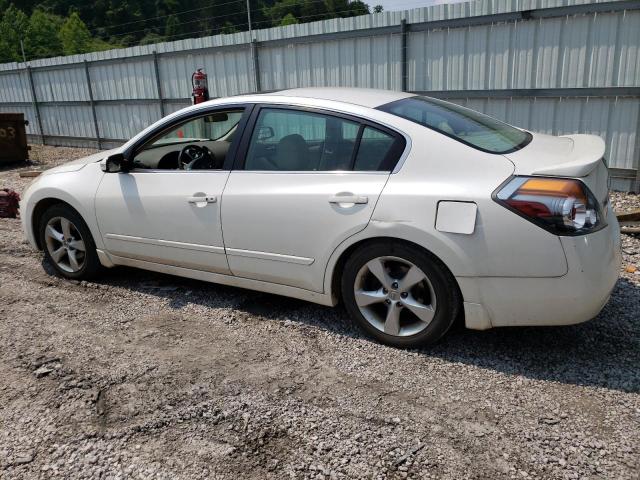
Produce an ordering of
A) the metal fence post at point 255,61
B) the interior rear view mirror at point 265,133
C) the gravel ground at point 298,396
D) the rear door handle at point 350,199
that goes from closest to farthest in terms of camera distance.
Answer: the gravel ground at point 298,396 → the rear door handle at point 350,199 → the interior rear view mirror at point 265,133 → the metal fence post at point 255,61

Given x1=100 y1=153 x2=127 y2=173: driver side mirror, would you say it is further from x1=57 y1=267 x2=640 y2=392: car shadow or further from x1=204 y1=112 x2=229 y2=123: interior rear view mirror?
x1=57 y1=267 x2=640 y2=392: car shadow

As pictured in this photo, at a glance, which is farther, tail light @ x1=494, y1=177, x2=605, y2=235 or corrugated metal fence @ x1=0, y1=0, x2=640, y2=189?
corrugated metal fence @ x1=0, y1=0, x2=640, y2=189

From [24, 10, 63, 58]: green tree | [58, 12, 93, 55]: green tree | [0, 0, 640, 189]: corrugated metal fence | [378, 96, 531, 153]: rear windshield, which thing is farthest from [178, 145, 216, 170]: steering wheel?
[58, 12, 93, 55]: green tree

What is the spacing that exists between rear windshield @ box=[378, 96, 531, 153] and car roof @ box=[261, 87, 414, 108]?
81mm

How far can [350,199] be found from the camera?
3303 mm

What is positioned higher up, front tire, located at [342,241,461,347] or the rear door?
the rear door

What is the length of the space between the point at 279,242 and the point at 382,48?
6667 mm

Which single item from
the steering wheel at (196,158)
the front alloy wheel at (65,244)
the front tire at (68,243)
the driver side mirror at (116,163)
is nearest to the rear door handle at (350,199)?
the steering wheel at (196,158)

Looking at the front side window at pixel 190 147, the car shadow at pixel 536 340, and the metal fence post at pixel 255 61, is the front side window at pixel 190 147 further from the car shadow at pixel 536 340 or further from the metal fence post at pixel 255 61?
the metal fence post at pixel 255 61

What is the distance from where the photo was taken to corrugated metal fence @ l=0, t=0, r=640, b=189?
7.25 m

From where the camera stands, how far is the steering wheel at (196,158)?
13.9 ft

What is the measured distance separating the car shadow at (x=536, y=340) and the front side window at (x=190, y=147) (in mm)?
1065

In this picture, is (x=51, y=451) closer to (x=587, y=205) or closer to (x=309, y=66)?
(x=587, y=205)

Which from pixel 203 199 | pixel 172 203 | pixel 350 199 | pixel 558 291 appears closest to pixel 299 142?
pixel 350 199
